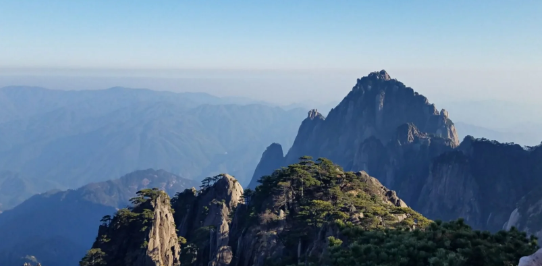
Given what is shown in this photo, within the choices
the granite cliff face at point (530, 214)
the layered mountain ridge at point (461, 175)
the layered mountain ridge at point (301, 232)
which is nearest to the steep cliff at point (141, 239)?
the layered mountain ridge at point (301, 232)

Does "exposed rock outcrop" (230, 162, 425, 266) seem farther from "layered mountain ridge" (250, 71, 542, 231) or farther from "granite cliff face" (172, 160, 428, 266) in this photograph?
"layered mountain ridge" (250, 71, 542, 231)

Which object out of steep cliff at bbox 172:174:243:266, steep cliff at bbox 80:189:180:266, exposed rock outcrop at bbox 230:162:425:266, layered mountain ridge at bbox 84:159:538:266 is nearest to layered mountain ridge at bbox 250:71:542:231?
layered mountain ridge at bbox 84:159:538:266

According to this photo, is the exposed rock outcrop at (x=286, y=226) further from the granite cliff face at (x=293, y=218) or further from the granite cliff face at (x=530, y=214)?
the granite cliff face at (x=530, y=214)

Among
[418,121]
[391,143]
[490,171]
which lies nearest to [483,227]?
[490,171]

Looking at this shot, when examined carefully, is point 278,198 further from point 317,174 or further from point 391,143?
point 391,143

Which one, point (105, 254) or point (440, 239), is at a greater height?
point (440, 239)

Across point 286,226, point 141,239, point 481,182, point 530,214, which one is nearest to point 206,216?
point 141,239

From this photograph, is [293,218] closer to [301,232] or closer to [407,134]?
[301,232]

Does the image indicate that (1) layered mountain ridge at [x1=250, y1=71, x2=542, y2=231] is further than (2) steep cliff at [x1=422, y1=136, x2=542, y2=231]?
Yes

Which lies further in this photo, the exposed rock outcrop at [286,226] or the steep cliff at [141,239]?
the steep cliff at [141,239]
